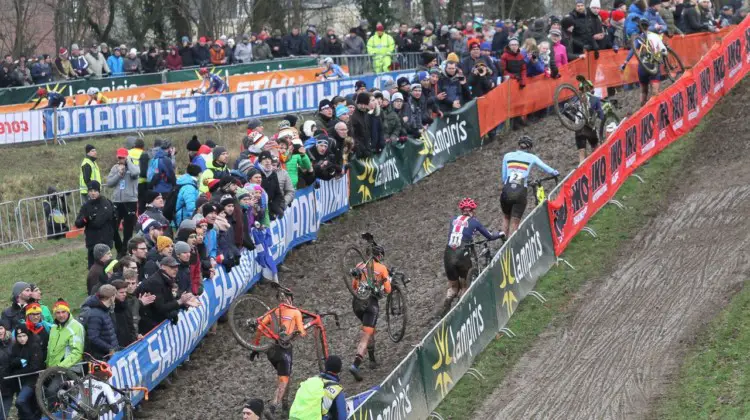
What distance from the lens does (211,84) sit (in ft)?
113

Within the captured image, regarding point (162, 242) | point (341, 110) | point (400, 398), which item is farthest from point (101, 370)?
point (341, 110)

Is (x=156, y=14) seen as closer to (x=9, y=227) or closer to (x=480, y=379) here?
(x=9, y=227)

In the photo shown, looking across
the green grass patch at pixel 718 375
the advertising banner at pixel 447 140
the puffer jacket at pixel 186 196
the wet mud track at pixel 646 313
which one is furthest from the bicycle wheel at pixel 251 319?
the advertising banner at pixel 447 140

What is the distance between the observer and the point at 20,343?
14336 mm

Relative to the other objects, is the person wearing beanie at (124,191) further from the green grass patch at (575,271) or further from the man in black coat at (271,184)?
the green grass patch at (575,271)

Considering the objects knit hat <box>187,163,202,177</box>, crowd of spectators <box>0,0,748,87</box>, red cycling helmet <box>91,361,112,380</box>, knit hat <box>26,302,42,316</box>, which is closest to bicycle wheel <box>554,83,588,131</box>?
crowd of spectators <box>0,0,748,87</box>

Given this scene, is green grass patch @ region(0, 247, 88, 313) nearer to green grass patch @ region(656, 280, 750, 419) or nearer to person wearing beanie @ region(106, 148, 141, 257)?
person wearing beanie @ region(106, 148, 141, 257)

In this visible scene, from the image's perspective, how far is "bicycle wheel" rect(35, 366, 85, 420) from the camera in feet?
44.7

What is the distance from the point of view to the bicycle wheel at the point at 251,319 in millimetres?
14828

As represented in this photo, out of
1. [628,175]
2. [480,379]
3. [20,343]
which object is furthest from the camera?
[628,175]

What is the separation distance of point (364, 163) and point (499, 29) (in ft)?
31.8

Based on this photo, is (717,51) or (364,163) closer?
(364,163)

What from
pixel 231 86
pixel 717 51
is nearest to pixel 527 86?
pixel 717 51

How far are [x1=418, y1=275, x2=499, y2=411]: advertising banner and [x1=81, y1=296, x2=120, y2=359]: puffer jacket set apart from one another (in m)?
3.79
